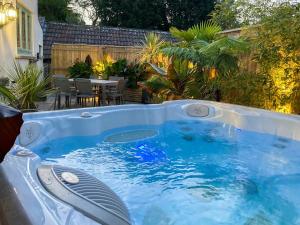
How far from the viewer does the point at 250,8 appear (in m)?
7.62

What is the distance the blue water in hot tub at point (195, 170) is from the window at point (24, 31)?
189 inches

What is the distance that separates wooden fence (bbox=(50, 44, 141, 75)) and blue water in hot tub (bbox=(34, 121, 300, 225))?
7612 millimetres

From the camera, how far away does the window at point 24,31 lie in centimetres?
909

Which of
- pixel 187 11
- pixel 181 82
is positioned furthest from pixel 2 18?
pixel 187 11

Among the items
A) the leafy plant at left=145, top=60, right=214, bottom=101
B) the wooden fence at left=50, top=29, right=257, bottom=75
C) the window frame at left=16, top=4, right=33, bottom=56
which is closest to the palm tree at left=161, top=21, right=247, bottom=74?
the leafy plant at left=145, top=60, right=214, bottom=101

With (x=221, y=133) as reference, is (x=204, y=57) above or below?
above

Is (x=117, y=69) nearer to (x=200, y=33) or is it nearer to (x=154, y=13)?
(x=200, y=33)

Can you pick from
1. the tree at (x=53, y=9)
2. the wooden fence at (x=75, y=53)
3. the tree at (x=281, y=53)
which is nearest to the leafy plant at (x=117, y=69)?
the wooden fence at (x=75, y=53)

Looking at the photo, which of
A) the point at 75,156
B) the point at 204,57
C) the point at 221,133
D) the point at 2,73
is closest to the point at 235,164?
the point at 221,133

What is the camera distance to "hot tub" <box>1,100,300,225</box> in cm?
211

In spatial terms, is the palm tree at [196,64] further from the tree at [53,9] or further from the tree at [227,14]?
the tree at [53,9]

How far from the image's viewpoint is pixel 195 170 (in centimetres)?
466

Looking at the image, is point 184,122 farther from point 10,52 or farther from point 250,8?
point 10,52

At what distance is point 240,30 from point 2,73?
551 cm
